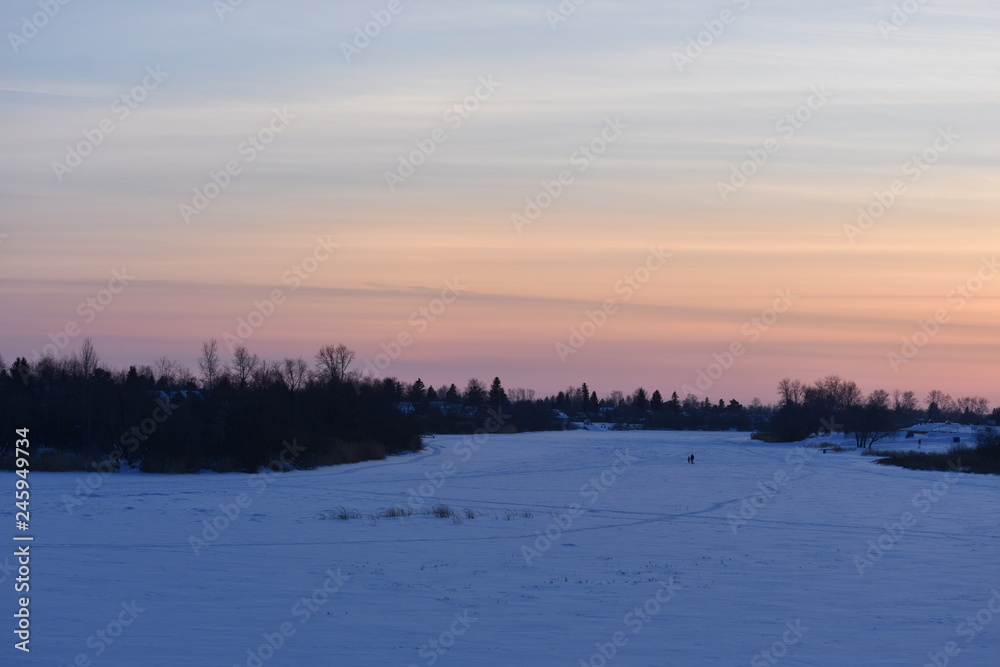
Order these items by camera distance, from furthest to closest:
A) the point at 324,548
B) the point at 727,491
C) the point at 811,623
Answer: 1. the point at 727,491
2. the point at 324,548
3. the point at 811,623

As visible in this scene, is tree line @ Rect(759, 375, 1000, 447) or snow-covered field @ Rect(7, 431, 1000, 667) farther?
tree line @ Rect(759, 375, 1000, 447)

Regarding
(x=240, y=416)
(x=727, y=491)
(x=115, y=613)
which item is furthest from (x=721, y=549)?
(x=240, y=416)

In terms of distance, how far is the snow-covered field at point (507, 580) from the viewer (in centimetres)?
1259

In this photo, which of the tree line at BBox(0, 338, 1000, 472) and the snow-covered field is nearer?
the snow-covered field

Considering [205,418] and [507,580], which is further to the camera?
[205,418]

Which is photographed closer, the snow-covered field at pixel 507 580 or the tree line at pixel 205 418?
the snow-covered field at pixel 507 580

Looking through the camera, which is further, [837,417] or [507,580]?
[837,417]

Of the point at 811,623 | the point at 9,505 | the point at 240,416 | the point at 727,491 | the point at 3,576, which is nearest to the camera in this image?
the point at 811,623

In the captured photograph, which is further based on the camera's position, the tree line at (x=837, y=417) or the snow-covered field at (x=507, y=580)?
the tree line at (x=837, y=417)

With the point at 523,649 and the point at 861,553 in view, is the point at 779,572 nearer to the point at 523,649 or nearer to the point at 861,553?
the point at 861,553

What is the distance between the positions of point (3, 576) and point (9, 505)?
11.7 metres

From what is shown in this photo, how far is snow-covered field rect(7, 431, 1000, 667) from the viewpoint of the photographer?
12.6 metres

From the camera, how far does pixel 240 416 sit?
51.6 meters

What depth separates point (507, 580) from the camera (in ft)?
56.9
